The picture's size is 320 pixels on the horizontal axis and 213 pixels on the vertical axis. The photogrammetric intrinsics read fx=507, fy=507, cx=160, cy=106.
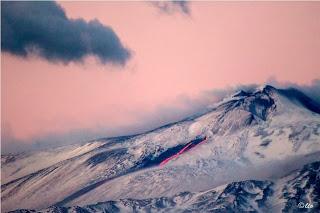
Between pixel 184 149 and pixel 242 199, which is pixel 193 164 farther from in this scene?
pixel 242 199

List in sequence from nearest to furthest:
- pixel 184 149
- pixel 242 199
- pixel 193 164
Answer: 1. pixel 242 199
2. pixel 193 164
3. pixel 184 149

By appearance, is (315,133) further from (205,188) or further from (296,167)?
(205,188)

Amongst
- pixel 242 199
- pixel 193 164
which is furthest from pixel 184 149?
pixel 242 199

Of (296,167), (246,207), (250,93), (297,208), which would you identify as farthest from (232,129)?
(297,208)

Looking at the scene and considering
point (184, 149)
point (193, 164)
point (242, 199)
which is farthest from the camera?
point (184, 149)

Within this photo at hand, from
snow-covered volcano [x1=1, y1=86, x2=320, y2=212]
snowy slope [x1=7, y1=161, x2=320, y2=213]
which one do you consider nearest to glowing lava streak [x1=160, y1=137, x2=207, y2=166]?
snow-covered volcano [x1=1, y1=86, x2=320, y2=212]

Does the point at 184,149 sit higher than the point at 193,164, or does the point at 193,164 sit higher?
the point at 184,149

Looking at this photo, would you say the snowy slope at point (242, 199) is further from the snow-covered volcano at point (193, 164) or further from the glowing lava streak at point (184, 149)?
the glowing lava streak at point (184, 149)

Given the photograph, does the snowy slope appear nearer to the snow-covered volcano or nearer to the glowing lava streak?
the snow-covered volcano

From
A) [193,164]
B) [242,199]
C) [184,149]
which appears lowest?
[242,199]
